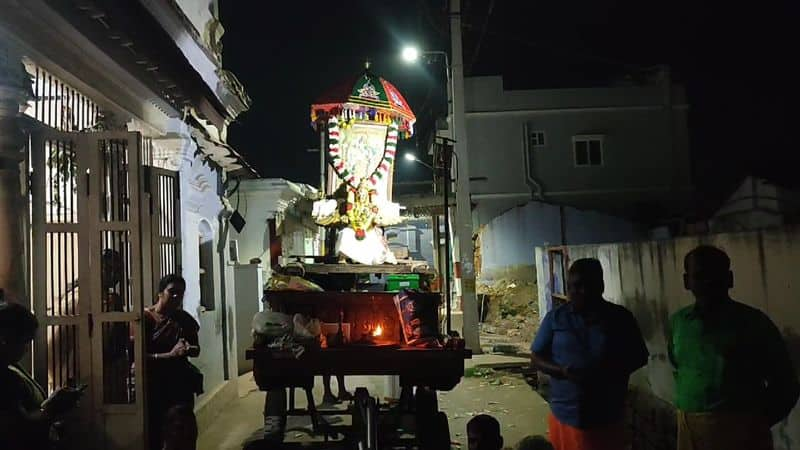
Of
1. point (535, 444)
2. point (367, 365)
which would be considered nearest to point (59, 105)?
point (367, 365)

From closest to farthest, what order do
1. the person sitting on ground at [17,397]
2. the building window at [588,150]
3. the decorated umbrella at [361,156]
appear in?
the person sitting on ground at [17,397] → the decorated umbrella at [361,156] → the building window at [588,150]

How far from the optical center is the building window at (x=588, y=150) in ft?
79.4

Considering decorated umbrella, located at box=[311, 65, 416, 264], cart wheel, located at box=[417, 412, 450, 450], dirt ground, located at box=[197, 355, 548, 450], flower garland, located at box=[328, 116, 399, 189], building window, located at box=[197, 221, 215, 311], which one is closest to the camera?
cart wheel, located at box=[417, 412, 450, 450]

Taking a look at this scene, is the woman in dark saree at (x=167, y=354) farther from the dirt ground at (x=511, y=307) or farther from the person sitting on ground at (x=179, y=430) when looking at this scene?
the dirt ground at (x=511, y=307)

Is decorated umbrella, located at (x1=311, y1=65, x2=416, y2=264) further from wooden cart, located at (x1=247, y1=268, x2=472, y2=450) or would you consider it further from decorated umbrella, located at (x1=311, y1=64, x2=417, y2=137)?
wooden cart, located at (x1=247, y1=268, x2=472, y2=450)

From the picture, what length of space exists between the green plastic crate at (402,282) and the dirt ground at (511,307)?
9807mm

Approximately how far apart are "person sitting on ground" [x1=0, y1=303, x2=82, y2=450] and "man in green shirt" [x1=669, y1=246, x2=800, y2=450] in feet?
10.9

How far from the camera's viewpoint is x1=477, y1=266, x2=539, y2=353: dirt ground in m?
16.7

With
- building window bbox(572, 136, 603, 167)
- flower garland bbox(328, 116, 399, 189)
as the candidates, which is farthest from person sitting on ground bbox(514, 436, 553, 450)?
building window bbox(572, 136, 603, 167)

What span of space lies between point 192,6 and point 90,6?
4.60 metres

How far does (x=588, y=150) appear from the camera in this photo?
2434cm

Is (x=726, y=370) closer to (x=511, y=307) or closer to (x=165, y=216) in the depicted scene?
(x=165, y=216)

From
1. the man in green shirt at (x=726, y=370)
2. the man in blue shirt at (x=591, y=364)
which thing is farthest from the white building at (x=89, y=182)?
the man in green shirt at (x=726, y=370)

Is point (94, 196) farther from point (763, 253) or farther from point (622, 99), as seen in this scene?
point (622, 99)
